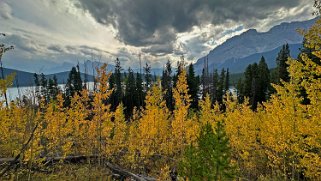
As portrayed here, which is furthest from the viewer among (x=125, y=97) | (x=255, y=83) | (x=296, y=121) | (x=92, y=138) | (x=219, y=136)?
(x=125, y=97)

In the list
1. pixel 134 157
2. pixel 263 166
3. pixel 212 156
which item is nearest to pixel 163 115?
pixel 134 157

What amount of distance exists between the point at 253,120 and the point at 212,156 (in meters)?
14.7

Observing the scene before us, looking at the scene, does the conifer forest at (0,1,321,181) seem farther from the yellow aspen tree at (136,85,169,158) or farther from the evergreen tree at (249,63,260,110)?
the evergreen tree at (249,63,260,110)

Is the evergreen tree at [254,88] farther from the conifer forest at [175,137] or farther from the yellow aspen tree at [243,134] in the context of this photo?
the yellow aspen tree at [243,134]

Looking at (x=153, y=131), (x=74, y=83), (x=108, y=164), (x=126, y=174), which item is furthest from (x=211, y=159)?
(x=74, y=83)

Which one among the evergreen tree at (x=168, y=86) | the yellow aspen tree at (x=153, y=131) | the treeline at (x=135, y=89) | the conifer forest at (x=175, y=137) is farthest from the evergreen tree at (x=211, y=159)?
the evergreen tree at (x=168, y=86)

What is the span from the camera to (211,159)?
5.48 metres

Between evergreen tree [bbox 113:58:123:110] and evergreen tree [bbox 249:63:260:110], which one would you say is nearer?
evergreen tree [bbox 249:63:260:110]

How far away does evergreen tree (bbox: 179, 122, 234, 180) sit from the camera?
5.33 metres

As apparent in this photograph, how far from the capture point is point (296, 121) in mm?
11773

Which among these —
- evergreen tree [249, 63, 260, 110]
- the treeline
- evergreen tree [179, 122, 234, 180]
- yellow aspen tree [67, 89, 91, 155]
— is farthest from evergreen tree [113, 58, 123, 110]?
evergreen tree [179, 122, 234, 180]

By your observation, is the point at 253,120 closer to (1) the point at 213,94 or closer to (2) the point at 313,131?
(2) the point at 313,131

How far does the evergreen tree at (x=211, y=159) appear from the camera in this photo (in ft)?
17.5

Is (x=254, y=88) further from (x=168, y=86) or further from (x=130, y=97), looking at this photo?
(x=130, y=97)
